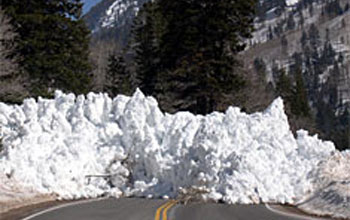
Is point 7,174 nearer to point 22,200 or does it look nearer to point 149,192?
point 22,200

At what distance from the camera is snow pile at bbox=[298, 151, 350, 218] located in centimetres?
1473

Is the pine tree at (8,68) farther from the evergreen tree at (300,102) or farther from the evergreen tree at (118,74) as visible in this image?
the evergreen tree at (300,102)

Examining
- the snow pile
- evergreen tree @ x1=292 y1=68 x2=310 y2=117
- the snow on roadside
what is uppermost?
evergreen tree @ x1=292 y1=68 x2=310 y2=117

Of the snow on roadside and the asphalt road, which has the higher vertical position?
the snow on roadside

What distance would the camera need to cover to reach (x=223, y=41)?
34969mm

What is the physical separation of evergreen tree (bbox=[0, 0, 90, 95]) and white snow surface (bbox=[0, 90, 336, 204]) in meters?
10.5

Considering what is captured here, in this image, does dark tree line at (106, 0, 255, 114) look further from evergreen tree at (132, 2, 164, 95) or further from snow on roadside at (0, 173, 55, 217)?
snow on roadside at (0, 173, 55, 217)

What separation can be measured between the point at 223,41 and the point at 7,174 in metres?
19.3

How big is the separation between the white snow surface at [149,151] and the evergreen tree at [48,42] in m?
10.5

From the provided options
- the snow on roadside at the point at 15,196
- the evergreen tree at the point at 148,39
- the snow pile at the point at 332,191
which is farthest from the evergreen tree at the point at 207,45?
the evergreen tree at the point at 148,39

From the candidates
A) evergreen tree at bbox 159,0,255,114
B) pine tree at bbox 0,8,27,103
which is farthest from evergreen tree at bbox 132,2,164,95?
pine tree at bbox 0,8,27,103

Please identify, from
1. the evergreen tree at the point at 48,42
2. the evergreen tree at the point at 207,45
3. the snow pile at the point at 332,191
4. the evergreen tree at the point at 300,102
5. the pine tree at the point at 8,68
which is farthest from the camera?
the evergreen tree at the point at 300,102

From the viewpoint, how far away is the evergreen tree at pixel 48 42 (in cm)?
3572

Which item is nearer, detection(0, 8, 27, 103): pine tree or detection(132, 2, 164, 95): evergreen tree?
detection(0, 8, 27, 103): pine tree
